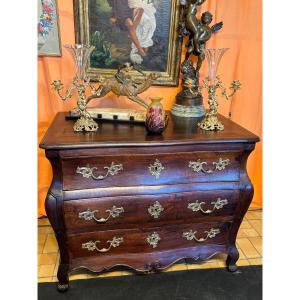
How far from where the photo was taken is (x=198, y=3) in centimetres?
192

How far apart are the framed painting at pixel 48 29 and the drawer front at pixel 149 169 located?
966mm

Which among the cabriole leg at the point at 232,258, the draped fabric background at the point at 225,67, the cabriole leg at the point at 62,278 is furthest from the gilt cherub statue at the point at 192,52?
the cabriole leg at the point at 62,278

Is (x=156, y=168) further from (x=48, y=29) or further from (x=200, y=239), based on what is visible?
(x=48, y=29)

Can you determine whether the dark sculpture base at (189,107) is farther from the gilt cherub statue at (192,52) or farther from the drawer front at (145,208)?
the drawer front at (145,208)

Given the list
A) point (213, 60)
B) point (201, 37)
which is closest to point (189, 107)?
point (213, 60)

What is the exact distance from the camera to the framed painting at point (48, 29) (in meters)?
1.96

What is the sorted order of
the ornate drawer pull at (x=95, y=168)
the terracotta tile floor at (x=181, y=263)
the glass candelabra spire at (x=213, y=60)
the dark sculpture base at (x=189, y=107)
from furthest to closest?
the dark sculpture base at (x=189, y=107) < the terracotta tile floor at (x=181, y=263) < the glass candelabra spire at (x=213, y=60) < the ornate drawer pull at (x=95, y=168)

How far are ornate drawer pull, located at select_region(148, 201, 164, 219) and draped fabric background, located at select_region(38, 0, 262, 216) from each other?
894mm

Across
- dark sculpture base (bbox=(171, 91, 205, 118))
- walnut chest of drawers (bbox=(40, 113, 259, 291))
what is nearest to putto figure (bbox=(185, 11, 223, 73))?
dark sculpture base (bbox=(171, 91, 205, 118))

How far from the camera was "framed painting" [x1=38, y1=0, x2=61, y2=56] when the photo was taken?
6.43ft

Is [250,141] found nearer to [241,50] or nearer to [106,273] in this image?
[241,50]

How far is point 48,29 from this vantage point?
1.99 meters

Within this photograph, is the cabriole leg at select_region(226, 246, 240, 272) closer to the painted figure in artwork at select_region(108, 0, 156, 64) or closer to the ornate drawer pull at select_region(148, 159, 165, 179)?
the ornate drawer pull at select_region(148, 159, 165, 179)

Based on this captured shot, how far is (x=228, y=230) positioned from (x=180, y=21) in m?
1.45
